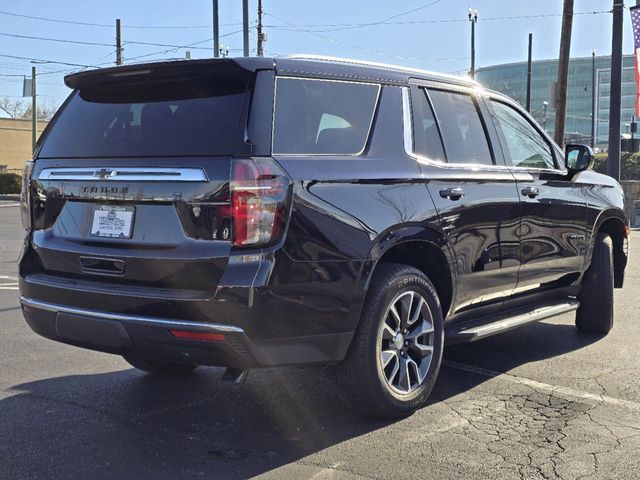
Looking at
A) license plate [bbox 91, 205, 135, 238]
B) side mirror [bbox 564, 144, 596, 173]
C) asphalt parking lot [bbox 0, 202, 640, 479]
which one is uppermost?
side mirror [bbox 564, 144, 596, 173]

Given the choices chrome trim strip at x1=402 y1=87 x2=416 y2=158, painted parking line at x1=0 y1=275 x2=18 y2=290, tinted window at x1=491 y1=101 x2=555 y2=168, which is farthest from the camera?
painted parking line at x1=0 y1=275 x2=18 y2=290

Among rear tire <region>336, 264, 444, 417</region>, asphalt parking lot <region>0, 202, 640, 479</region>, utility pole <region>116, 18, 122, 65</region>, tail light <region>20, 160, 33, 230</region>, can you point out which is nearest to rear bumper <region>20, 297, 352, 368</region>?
rear tire <region>336, 264, 444, 417</region>

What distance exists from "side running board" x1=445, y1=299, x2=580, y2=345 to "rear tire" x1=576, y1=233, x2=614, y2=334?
49cm

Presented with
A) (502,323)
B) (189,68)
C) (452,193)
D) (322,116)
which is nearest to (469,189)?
(452,193)

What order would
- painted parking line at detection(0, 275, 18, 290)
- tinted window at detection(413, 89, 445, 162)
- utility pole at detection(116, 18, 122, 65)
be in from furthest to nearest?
utility pole at detection(116, 18, 122, 65) < painted parking line at detection(0, 275, 18, 290) < tinted window at detection(413, 89, 445, 162)

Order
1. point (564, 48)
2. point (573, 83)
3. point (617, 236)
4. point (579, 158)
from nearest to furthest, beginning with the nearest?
1. point (579, 158)
2. point (617, 236)
3. point (564, 48)
4. point (573, 83)

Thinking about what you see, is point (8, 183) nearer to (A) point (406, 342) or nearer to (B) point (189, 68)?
(B) point (189, 68)

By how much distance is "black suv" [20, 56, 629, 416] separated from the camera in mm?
3404

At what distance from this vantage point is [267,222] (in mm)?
3391

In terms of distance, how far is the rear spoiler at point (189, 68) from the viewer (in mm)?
3635

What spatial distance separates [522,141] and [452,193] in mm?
1367

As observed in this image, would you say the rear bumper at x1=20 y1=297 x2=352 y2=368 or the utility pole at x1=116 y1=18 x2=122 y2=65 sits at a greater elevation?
the utility pole at x1=116 y1=18 x2=122 y2=65

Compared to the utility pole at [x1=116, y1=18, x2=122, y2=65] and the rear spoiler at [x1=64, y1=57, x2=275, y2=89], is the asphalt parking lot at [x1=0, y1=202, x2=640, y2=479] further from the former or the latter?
the utility pole at [x1=116, y1=18, x2=122, y2=65]

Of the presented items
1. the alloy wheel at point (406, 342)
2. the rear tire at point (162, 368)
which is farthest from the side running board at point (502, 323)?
the rear tire at point (162, 368)
